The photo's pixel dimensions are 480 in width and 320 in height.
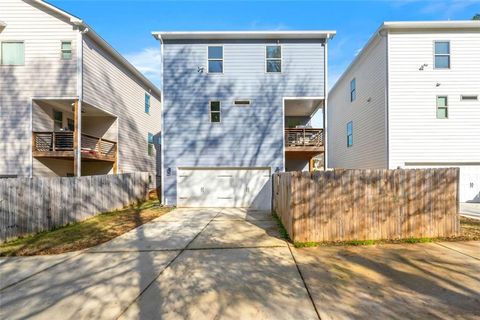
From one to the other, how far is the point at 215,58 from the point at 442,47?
11415 millimetres

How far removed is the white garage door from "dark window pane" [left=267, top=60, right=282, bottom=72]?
5.06 m

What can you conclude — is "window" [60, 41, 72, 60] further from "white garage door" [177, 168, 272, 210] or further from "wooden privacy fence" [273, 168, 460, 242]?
"wooden privacy fence" [273, 168, 460, 242]

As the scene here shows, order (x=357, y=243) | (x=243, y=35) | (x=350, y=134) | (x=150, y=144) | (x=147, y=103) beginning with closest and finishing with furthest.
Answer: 1. (x=357, y=243)
2. (x=243, y=35)
3. (x=350, y=134)
4. (x=147, y=103)
5. (x=150, y=144)

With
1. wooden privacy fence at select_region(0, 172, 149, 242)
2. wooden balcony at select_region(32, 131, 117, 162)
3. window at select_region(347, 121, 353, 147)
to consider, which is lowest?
wooden privacy fence at select_region(0, 172, 149, 242)

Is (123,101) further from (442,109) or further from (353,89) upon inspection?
(442,109)

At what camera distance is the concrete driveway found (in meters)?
→ 3.12

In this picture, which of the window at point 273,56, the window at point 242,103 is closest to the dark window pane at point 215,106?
the window at point 242,103

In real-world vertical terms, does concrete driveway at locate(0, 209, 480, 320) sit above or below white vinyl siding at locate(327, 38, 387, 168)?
below

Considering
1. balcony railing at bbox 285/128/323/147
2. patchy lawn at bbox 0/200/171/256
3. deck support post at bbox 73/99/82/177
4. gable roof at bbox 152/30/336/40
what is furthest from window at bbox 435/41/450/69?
deck support post at bbox 73/99/82/177

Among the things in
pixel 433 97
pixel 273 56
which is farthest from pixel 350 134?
pixel 273 56

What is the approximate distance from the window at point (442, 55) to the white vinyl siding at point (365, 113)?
2.59 m

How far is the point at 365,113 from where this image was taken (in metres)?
13.6

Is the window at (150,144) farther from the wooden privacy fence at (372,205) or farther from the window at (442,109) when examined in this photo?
the window at (442,109)

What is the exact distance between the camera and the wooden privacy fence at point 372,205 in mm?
5816
